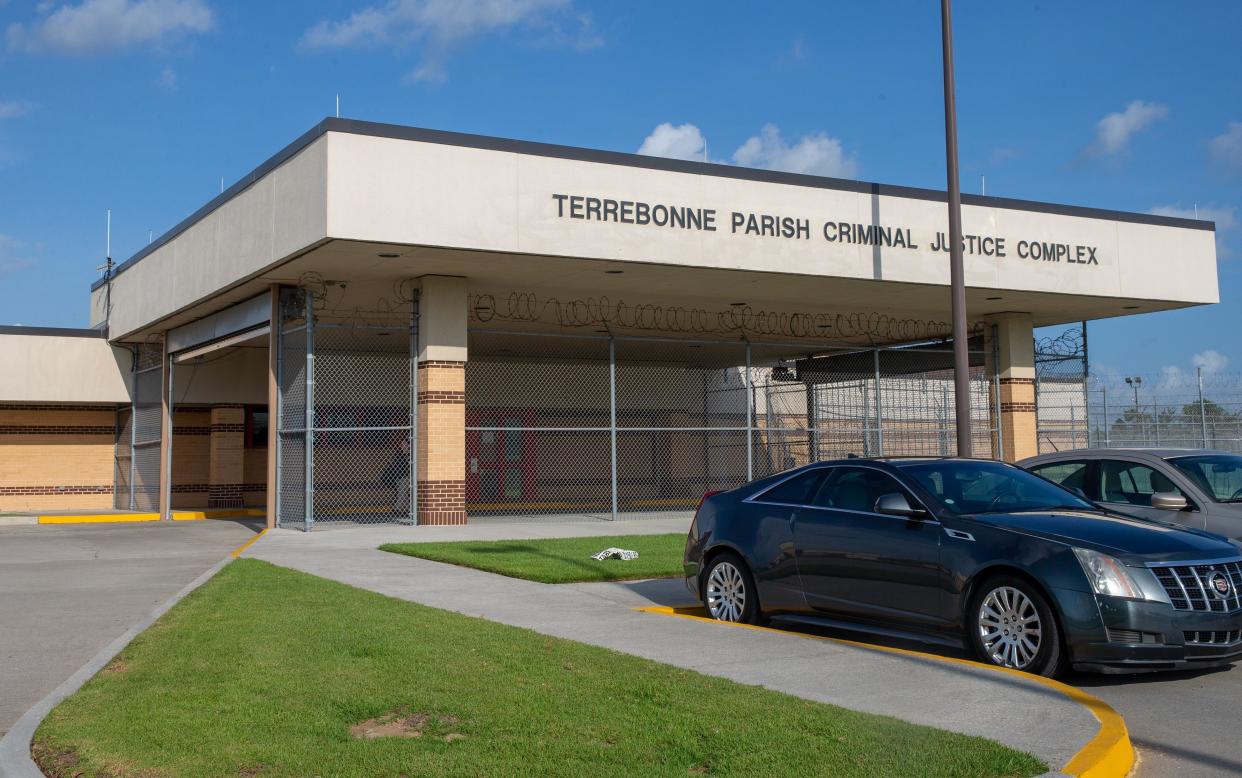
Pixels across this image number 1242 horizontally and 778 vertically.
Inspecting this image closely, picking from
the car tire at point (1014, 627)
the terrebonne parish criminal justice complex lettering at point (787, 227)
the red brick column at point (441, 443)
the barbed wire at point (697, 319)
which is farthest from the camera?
the barbed wire at point (697, 319)

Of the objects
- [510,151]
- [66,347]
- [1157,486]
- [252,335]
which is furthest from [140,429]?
[1157,486]

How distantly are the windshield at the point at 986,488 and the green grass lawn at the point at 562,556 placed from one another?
15.0 feet

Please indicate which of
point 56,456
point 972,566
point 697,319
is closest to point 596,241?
point 697,319

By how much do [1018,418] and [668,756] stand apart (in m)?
22.0

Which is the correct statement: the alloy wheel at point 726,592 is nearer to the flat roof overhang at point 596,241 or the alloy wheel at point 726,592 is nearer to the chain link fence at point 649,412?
the flat roof overhang at point 596,241

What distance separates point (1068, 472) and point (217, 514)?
21891 millimetres

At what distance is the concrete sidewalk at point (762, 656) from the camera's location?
5742 millimetres

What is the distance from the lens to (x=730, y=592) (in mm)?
9289

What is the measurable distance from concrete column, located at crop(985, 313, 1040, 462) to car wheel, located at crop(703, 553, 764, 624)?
17453 mm

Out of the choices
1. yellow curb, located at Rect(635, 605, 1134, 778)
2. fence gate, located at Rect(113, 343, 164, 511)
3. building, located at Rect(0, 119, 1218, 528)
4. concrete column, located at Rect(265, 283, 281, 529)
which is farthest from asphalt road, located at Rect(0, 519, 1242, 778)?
fence gate, located at Rect(113, 343, 164, 511)

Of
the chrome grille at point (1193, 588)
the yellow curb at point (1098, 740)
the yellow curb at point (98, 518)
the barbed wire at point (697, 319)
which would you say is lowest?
the yellow curb at point (98, 518)

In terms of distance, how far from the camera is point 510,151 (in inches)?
687

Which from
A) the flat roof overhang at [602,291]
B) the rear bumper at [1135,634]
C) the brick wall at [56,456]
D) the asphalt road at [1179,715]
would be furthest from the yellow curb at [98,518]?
the rear bumper at [1135,634]

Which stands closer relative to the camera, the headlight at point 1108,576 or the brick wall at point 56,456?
the headlight at point 1108,576
